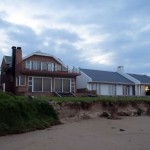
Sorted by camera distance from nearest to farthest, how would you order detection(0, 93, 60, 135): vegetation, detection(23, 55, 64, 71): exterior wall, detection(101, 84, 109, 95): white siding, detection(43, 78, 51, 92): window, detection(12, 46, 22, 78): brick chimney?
detection(0, 93, 60, 135): vegetation, detection(12, 46, 22, 78): brick chimney, detection(43, 78, 51, 92): window, detection(23, 55, 64, 71): exterior wall, detection(101, 84, 109, 95): white siding

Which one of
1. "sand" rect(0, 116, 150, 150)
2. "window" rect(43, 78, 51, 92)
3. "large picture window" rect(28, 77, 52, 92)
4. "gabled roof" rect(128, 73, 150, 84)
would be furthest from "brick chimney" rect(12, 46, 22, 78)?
"gabled roof" rect(128, 73, 150, 84)

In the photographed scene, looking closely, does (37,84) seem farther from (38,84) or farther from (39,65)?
(39,65)

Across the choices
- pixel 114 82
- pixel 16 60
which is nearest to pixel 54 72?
pixel 16 60

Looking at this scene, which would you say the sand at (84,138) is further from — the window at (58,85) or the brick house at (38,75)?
the window at (58,85)

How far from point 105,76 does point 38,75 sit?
13707 millimetres

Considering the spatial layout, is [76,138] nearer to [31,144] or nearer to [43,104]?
[31,144]

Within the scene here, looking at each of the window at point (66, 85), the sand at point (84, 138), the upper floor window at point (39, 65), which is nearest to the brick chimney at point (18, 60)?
the upper floor window at point (39, 65)

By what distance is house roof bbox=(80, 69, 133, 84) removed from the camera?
4655 centimetres

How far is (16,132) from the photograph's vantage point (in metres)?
17.9

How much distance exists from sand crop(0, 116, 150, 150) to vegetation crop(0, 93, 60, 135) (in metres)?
0.76

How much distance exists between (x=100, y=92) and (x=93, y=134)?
29.1 m

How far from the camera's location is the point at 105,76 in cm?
4906

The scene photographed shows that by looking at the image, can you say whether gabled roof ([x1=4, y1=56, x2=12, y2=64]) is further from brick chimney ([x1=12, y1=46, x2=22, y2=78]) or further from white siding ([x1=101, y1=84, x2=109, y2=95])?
white siding ([x1=101, y1=84, x2=109, y2=95])

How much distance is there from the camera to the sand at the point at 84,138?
1397 centimetres
